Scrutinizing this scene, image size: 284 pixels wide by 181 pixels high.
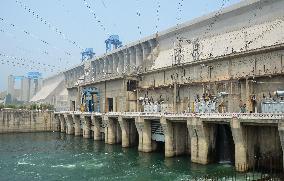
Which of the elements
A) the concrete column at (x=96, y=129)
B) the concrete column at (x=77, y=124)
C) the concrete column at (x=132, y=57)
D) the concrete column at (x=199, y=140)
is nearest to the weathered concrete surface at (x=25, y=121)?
the concrete column at (x=77, y=124)

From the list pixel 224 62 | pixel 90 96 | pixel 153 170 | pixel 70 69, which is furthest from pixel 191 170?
pixel 70 69

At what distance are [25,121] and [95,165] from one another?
51.1 meters

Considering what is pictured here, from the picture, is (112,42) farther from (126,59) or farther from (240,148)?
(240,148)

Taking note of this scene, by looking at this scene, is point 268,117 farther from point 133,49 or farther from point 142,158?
point 133,49

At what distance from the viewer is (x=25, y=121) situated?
81812 millimetres

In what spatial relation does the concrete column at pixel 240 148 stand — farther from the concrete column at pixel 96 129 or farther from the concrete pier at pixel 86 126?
the concrete pier at pixel 86 126

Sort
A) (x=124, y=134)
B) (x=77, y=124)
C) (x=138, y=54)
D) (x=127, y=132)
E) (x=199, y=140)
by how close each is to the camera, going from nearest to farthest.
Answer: (x=199, y=140), (x=124, y=134), (x=127, y=132), (x=77, y=124), (x=138, y=54)

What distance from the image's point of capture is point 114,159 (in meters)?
40.5

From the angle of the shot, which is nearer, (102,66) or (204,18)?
(204,18)

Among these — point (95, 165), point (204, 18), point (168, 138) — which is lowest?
point (95, 165)

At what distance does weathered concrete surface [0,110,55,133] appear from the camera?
7881 centimetres

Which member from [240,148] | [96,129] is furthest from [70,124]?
[240,148]

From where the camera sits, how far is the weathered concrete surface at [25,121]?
7881 cm

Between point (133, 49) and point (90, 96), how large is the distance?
18.2 metres
